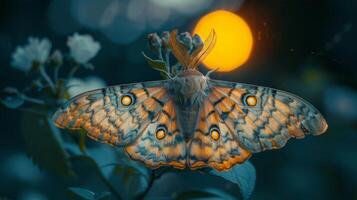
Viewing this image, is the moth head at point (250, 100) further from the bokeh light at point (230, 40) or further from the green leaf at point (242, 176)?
the bokeh light at point (230, 40)

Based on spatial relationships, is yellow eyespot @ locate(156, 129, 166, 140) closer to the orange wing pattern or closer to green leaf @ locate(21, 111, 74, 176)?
the orange wing pattern

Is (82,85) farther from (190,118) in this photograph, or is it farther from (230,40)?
(230,40)

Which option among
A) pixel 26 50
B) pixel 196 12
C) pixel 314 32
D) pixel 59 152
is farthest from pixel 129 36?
pixel 59 152

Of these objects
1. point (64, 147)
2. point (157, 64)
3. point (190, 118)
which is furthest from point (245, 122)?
point (64, 147)

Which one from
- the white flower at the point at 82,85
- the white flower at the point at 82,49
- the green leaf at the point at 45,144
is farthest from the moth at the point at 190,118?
the white flower at the point at 82,49

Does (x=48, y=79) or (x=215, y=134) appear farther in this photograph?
(x=48, y=79)

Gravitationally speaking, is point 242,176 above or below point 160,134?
below

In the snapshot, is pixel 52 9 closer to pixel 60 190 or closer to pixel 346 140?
pixel 60 190
